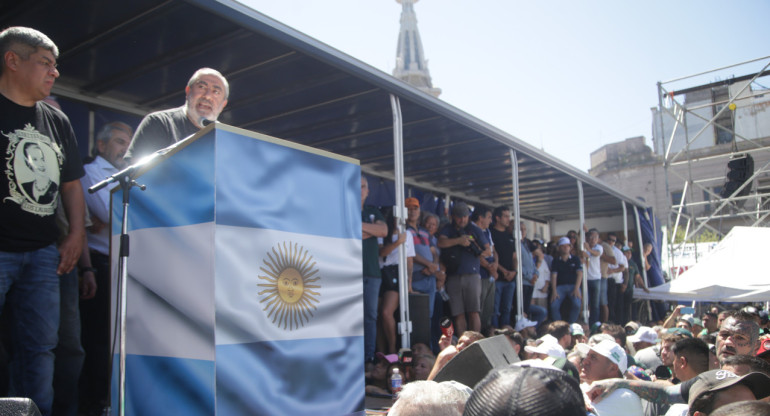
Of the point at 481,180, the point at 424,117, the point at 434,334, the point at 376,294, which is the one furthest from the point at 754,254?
the point at 376,294

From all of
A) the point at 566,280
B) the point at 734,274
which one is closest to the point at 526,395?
the point at 734,274

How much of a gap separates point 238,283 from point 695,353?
4.13 meters

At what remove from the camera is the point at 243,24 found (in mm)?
4301

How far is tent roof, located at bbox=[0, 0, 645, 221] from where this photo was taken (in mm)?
4551

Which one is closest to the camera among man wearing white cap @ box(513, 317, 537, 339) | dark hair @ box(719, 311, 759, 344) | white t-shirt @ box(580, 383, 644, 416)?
white t-shirt @ box(580, 383, 644, 416)

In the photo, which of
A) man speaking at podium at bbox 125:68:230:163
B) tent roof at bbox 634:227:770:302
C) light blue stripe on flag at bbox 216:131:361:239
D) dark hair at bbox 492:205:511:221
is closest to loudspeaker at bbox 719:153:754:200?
tent roof at bbox 634:227:770:302

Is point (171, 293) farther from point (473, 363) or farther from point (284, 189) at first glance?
point (473, 363)

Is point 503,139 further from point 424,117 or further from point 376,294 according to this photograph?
point 376,294

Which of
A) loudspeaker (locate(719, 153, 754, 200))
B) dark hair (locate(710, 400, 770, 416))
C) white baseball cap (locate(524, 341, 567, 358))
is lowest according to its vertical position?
white baseball cap (locate(524, 341, 567, 358))

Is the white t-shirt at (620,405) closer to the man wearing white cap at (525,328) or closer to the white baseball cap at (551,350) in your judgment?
the white baseball cap at (551,350)

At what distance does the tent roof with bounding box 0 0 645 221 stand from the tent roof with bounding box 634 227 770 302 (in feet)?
11.0

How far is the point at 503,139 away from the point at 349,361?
6036 mm

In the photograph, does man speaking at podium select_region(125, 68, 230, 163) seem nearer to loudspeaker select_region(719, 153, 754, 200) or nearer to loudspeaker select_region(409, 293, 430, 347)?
loudspeaker select_region(409, 293, 430, 347)

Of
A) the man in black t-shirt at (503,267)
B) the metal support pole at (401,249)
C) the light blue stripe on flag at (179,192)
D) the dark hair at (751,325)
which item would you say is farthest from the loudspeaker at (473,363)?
the man in black t-shirt at (503,267)
